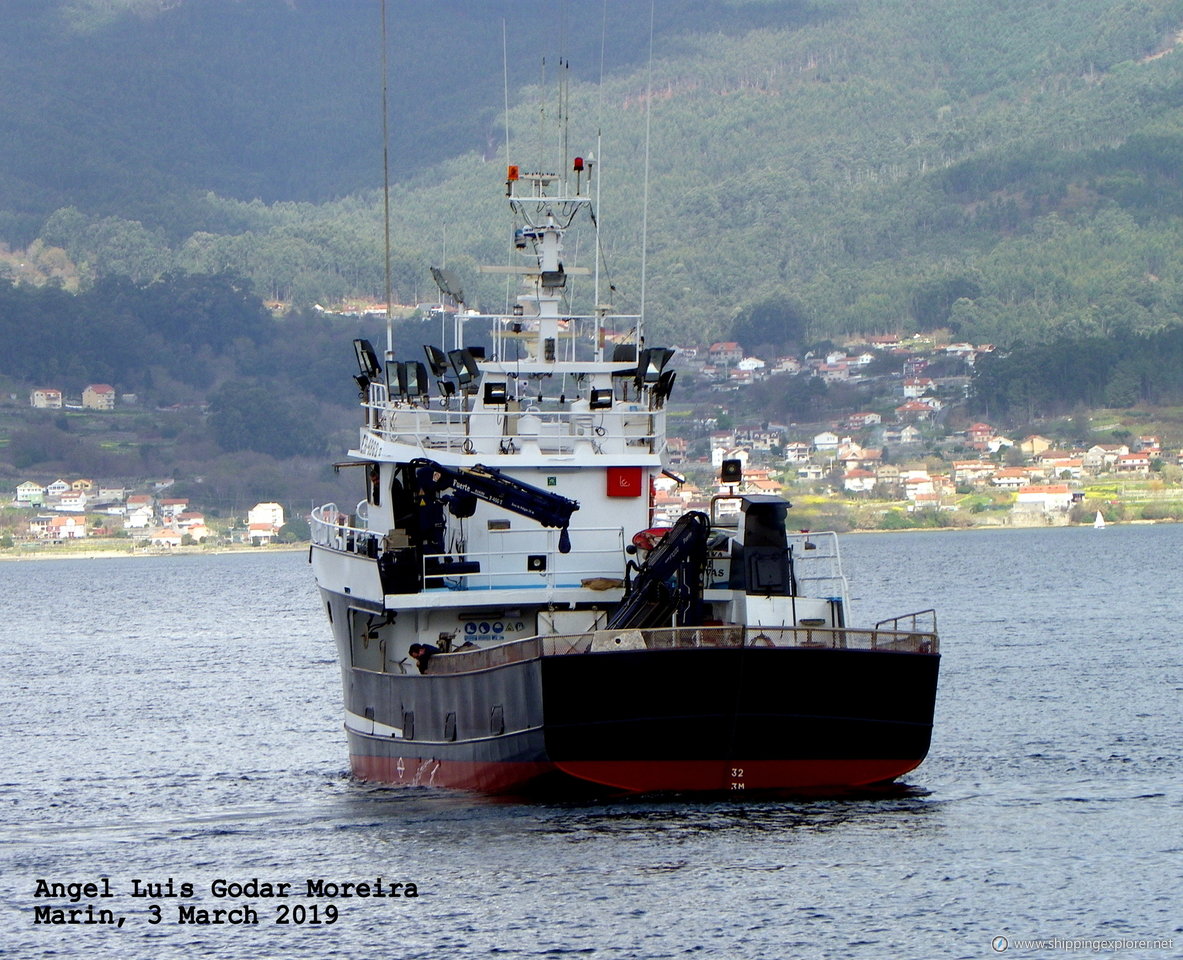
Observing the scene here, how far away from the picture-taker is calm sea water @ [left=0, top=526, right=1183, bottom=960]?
2617cm

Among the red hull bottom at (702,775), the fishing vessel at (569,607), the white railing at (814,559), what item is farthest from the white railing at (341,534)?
the white railing at (814,559)

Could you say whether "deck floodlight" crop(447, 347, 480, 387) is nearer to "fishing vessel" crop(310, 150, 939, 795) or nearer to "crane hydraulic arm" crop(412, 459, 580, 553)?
"fishing vessel" crop(310, 150, 939, 795)

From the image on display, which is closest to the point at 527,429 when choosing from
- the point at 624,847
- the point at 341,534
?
the point at 341,534

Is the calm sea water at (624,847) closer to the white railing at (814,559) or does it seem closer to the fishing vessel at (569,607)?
the fishing vessel at (569,607)

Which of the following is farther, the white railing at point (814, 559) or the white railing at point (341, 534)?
the white railing at point (341, 534)

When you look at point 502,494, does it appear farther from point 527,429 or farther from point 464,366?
point 464,366

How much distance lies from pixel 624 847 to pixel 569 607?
19.7ft

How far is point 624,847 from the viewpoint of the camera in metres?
29.4

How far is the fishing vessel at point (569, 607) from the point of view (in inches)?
1210

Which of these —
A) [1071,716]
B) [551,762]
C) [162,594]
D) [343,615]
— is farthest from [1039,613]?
[162,594]

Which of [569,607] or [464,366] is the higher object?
[464,366]
